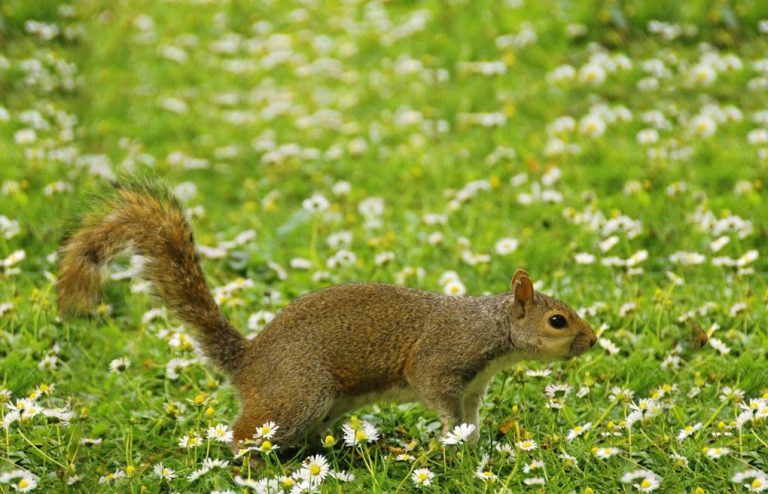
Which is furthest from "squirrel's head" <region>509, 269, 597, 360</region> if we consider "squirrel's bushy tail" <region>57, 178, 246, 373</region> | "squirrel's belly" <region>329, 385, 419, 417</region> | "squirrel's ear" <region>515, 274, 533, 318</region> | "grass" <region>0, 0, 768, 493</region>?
"squirrel's bushy tail" <region>57, 178, 246, 373</region>

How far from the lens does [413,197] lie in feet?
20.9

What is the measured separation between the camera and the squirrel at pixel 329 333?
3604mm

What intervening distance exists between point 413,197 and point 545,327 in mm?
2779

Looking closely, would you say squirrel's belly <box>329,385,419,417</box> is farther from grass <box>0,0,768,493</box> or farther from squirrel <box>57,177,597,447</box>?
grass <box>0,0,768,493</box>

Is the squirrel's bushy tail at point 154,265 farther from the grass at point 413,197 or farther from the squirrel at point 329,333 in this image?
the grass at point 413,197

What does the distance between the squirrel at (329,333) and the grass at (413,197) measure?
182 mm

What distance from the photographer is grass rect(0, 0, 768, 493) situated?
3609 mm

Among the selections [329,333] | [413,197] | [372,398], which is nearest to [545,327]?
[372,398]

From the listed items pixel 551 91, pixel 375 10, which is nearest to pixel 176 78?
pixel 375 10

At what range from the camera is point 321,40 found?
30.2 ft

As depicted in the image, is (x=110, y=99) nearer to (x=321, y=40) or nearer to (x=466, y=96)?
(x=321, y=40)

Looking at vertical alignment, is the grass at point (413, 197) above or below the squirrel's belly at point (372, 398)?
below

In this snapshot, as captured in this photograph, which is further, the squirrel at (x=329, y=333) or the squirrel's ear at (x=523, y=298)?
the squirrel's ear at (x=523, y=298)

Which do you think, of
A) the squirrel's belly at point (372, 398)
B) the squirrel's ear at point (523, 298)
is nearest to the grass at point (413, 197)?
the squirrel's belly at point (372, 398)
